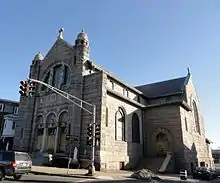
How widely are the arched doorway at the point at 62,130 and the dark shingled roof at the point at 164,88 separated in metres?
17.1

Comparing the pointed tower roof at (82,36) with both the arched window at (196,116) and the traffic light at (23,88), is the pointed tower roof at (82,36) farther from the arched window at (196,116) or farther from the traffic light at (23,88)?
the arched window at (196,116)

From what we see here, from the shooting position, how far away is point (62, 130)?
2738 cm

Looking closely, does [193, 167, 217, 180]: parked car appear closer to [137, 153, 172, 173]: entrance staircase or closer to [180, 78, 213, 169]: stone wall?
[137, 153, 172, 173]: entrance staircase

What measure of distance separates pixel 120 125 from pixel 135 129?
3631mm

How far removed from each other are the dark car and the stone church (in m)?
8.83

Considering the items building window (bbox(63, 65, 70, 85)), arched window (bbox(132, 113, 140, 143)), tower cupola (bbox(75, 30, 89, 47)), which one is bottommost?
arched window (bbox(132, 113, 140, 143))

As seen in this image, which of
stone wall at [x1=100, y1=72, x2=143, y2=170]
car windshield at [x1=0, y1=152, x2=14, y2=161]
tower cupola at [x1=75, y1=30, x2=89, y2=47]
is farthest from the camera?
tower cupola at [x1=75, y1=30, x2=89, y2=47]

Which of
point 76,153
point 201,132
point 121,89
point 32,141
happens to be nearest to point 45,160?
point 76,153

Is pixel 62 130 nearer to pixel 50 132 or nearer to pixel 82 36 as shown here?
pixel 50 132

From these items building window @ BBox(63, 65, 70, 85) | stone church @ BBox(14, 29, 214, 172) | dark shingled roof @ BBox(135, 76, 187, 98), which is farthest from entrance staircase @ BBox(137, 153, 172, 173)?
building window @ BBox(63, 65, 70, 85)

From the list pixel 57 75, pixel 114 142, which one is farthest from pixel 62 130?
pixel 57 75

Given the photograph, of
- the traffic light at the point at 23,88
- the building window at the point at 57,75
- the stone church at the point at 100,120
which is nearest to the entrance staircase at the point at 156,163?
the stone church at the point at 100,120

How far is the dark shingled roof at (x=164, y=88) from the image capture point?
38062mm

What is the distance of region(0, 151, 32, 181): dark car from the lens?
45.2 feet
